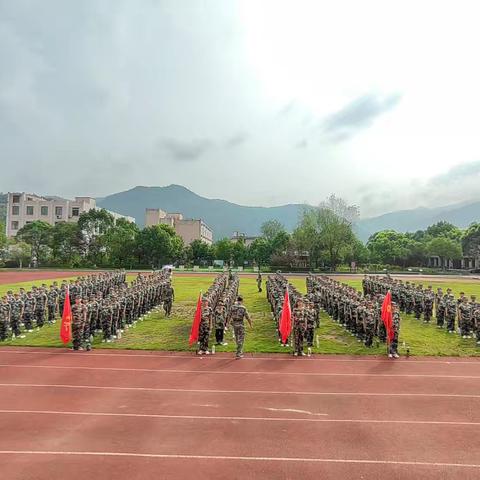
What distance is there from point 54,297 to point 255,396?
41.1ft

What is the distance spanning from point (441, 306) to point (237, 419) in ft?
43.0

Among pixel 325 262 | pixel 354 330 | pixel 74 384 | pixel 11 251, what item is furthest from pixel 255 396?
pixel 11 251

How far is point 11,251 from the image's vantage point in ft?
206

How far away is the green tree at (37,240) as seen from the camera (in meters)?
66.9

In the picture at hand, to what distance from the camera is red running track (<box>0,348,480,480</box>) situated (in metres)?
5.98

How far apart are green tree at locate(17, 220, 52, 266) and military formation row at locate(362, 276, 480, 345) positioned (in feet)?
185

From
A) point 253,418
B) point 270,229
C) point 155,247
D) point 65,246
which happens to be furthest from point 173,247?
point 253,418

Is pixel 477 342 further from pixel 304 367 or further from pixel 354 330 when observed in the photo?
pixel 304 367

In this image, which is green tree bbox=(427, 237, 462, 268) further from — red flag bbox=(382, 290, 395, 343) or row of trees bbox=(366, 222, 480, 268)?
red flag bbox=(382, 290, 395, 343)

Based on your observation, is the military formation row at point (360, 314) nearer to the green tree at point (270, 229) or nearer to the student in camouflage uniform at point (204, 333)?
the student in camouflage uniform at point (204, 333)

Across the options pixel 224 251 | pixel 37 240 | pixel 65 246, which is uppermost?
pixel 37 240

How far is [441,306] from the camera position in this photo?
17859 mm

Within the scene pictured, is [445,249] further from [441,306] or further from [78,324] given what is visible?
[78,324]

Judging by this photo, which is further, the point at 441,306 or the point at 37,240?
the point at 37,240
